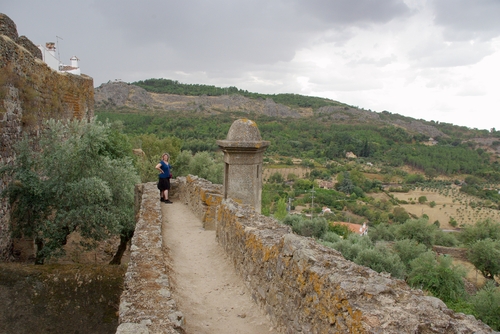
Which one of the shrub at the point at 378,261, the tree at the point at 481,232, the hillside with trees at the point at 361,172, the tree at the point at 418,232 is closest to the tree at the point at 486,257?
the hillside with trees at the point at 361,172

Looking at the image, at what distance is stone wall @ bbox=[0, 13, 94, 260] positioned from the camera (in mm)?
7793

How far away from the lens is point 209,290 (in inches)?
185

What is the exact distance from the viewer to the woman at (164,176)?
1004cm

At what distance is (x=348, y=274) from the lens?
2.74 meters

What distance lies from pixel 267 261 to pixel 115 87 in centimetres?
9509

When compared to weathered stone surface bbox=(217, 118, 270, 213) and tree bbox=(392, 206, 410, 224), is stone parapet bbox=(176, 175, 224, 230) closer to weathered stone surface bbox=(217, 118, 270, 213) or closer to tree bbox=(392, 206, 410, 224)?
weathered stone surface bbox=(217, 118, 270, 213)

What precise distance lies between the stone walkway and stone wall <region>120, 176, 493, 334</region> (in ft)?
0.54

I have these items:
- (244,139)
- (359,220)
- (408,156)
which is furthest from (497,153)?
(244,139)

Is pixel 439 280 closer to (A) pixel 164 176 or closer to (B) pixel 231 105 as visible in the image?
(A) pixel 164 176

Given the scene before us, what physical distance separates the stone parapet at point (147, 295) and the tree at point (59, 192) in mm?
2876

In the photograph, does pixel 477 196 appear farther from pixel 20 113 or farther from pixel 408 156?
pixel 20 113

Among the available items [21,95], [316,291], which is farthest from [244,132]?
[21,95]

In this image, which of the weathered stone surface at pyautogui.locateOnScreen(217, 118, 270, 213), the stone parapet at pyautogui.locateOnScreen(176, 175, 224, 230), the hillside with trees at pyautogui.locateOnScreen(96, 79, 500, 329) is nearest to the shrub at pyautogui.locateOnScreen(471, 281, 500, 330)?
the hillside with trees at pyautogui.locateOnScreen(96, 79, 500, 329)

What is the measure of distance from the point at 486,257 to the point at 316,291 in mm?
26081
